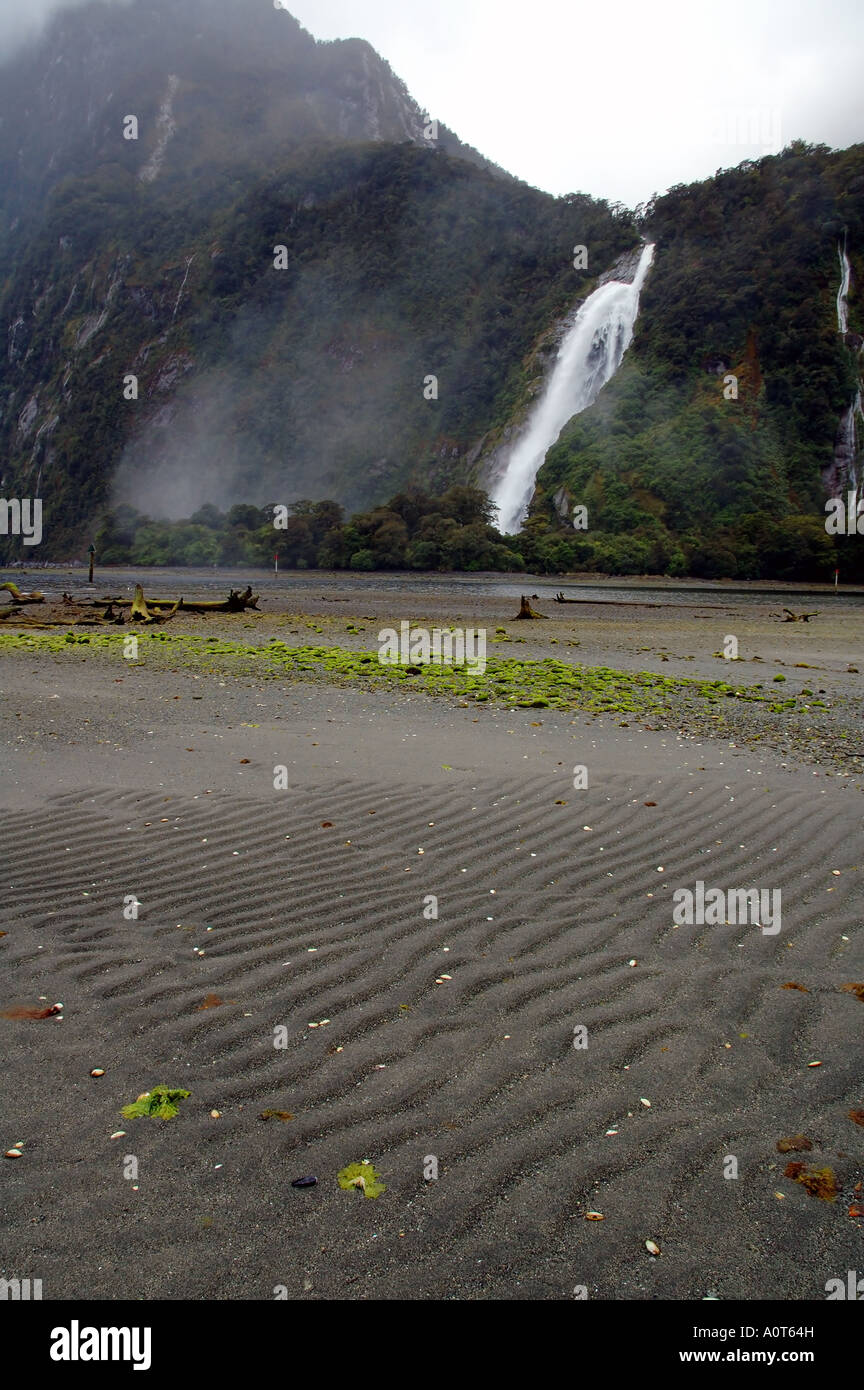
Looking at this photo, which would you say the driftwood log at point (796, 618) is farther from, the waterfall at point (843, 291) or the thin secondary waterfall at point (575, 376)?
the waterfall at point (843, 291)

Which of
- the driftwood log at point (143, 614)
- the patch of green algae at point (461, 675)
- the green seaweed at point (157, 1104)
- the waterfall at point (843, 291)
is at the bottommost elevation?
the green seaweed at point (157, 1104)

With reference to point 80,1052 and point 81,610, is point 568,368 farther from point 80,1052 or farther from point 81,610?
point 80,1052

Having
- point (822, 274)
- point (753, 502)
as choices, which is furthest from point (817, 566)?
point (822, 274)

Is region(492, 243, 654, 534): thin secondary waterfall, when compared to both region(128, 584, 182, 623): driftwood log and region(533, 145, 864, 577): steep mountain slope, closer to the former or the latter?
region(533, 145, 864, 577): steep mountain slope

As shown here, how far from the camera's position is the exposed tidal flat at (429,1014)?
10.3 feet

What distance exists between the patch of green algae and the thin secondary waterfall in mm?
86283

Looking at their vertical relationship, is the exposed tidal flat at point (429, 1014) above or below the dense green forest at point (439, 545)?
below

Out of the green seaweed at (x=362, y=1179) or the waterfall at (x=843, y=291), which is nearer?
the green seaweed at (x=362, y=1179)

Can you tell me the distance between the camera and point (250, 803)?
26.7ft

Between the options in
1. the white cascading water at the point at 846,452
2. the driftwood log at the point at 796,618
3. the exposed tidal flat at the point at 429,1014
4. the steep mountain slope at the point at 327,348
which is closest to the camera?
the exposed tidal flat at the point at 429,1014

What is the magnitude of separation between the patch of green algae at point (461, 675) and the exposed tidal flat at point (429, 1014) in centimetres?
309

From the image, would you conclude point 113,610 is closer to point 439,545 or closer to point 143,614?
point 143,614

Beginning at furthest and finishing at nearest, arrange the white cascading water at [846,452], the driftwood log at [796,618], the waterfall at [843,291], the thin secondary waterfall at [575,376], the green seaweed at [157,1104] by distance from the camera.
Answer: the thin secondary waterfall at [575,376] → the waterfall at [843,291] → the white cascading water at [846,452] → the driftwood log at [796,618] → the green seaweed at [157,1104]

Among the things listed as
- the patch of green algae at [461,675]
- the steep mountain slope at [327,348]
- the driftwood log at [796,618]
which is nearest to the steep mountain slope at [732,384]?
the steep mountain slope at [327,348]
